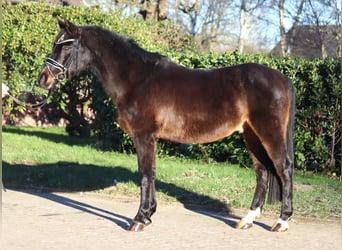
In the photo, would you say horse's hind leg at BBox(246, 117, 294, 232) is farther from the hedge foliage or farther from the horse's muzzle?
the hedge foliage

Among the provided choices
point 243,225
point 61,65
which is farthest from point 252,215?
point 61,65

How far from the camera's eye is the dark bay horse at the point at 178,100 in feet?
22.7

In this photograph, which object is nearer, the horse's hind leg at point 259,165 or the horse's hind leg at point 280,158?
the horse's hind leg at point 280,158

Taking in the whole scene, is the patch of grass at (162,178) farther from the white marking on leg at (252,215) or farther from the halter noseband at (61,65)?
the halter noseband at (61,65)

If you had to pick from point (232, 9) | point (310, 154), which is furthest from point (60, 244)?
point (232, 9)

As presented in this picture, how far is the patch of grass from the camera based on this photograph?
8641mm

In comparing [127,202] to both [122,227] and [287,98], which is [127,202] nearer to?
[122,227]

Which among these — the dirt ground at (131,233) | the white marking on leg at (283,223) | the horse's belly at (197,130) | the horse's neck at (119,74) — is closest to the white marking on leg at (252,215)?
the dirt ground at (131,233)

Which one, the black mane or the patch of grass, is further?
the patch of grass

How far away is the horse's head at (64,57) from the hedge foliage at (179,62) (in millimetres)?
5196

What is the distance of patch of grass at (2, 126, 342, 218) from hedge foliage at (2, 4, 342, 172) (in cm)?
45

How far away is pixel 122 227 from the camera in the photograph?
712 centimetres

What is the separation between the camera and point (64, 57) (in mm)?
7320

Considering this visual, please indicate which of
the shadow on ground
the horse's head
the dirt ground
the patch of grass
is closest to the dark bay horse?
the horse's head
